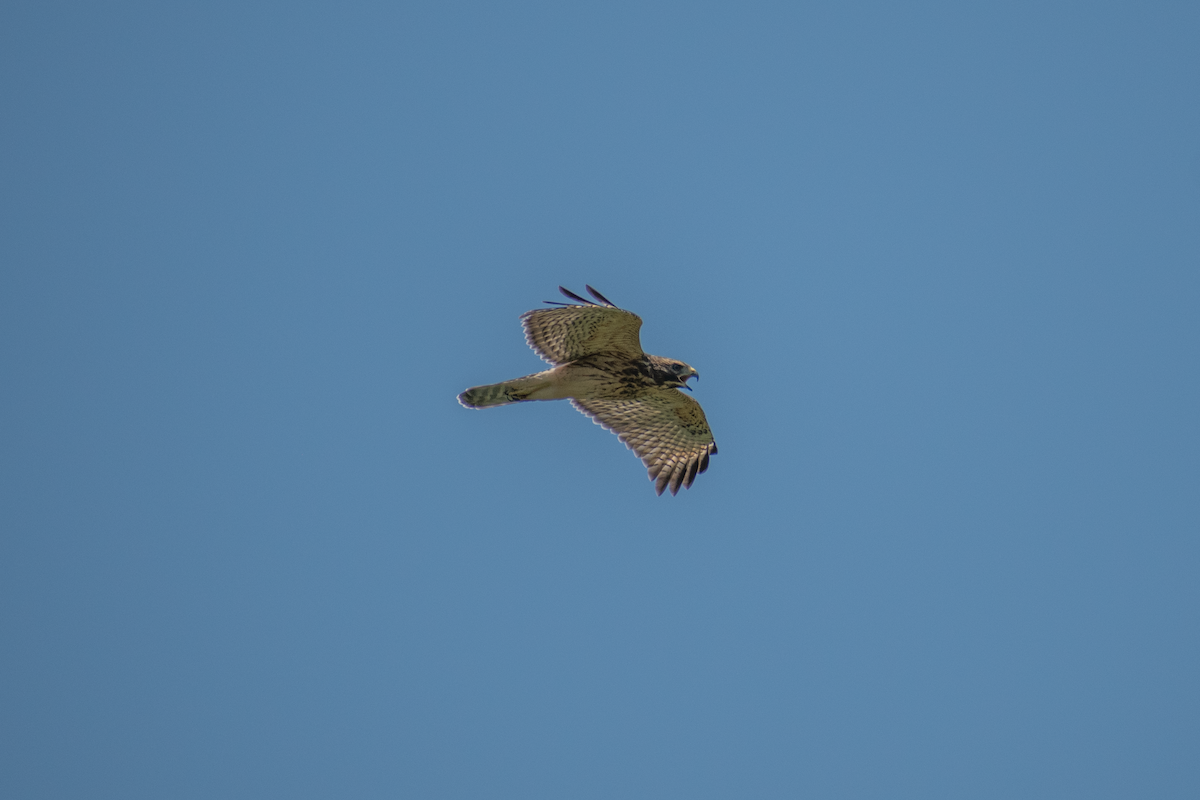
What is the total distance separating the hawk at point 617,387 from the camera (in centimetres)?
1157

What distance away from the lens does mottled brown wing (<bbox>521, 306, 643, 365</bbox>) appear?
447 inches

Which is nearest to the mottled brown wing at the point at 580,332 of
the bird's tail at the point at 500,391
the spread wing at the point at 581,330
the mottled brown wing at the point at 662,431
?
the spread wing at the point at 581,330

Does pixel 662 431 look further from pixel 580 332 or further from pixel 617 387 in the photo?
pixel 580 332

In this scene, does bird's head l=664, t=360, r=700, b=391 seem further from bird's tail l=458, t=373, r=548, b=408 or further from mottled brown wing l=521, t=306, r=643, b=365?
bird's tail l=458, t=373, r=548, b=408

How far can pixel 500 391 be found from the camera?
11812 millimetres

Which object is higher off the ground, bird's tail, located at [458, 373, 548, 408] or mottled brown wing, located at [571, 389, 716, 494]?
mottled brown wing, located at [571, 389, 716, 494]

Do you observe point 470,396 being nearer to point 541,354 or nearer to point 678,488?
point 541,354

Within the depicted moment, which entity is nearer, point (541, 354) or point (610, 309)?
point (610, 309)

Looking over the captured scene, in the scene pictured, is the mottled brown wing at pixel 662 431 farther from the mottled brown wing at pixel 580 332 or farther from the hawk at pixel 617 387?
the mottled brown wing at pixel 580 332

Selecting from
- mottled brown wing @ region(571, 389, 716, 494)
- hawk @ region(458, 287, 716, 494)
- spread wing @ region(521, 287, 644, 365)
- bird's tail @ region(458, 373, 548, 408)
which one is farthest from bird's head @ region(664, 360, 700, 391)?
bird's tail @ region(458, 373, 548, 408)

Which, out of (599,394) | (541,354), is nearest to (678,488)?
(599,394)

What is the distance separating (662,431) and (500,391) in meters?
2.24

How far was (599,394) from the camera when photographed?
12508mm

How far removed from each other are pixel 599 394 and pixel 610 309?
1586 mm
